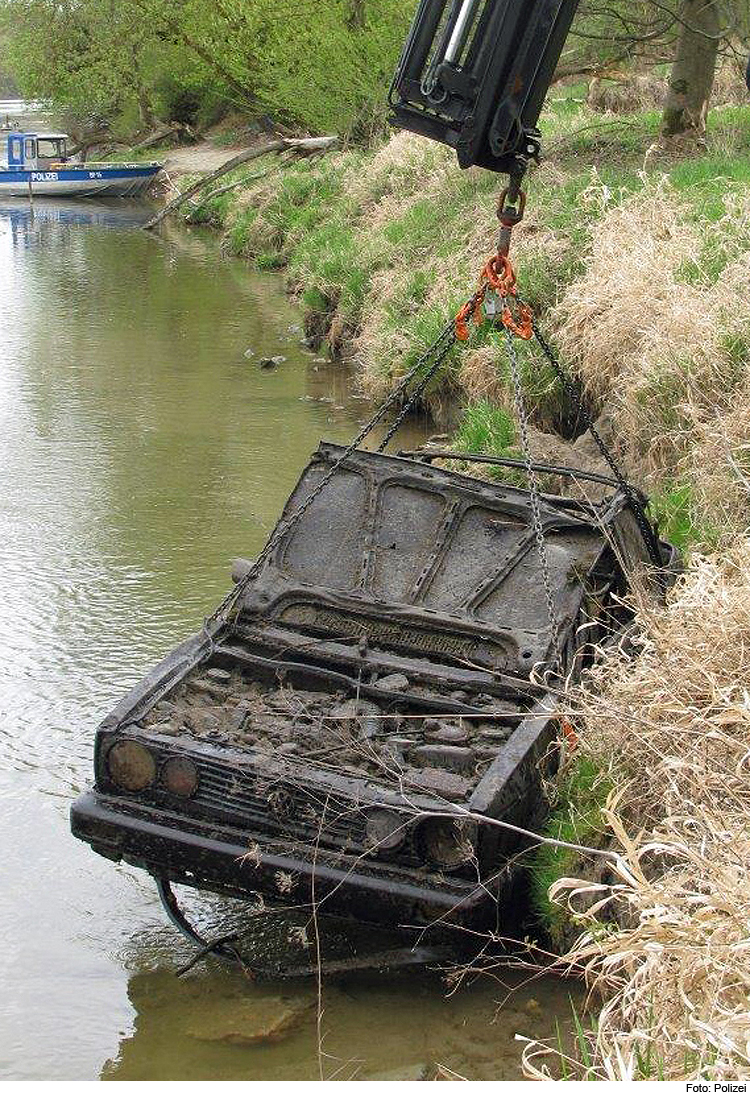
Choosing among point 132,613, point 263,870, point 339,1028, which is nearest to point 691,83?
point 132,613

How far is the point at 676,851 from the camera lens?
454 cm

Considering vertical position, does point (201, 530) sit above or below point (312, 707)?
below

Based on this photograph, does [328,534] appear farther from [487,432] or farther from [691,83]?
[691,83]

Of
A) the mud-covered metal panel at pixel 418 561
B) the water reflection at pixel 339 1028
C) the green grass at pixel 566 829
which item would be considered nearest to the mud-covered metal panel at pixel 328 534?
the mud-covered metal panel at pixel 418 561

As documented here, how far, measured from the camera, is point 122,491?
1374 cm

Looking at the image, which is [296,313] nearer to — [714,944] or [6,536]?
[6,536]

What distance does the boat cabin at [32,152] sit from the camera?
38.2 metres

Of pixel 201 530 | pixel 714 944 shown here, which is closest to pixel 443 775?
pixel 714 944

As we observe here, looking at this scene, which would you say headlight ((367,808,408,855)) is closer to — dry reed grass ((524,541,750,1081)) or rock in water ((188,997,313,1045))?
dry reed grass ((524,541,750,1081))

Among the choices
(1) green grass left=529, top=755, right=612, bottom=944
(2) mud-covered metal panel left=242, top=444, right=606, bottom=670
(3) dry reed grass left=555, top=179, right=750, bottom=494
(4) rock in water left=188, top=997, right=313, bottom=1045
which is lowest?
(4) rock in water left=188, top=997, right=313, bottom=1045

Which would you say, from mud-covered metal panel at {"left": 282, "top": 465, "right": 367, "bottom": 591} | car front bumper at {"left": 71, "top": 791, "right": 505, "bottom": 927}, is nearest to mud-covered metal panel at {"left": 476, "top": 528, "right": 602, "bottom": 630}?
mud-covered metal panel at {"left": 282, "top": 465, "right": 367, "bottom": 591}

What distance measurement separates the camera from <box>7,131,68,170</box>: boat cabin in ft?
125

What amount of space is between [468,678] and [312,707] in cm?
75

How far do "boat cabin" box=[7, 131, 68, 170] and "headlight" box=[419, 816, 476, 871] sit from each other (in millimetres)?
34959
